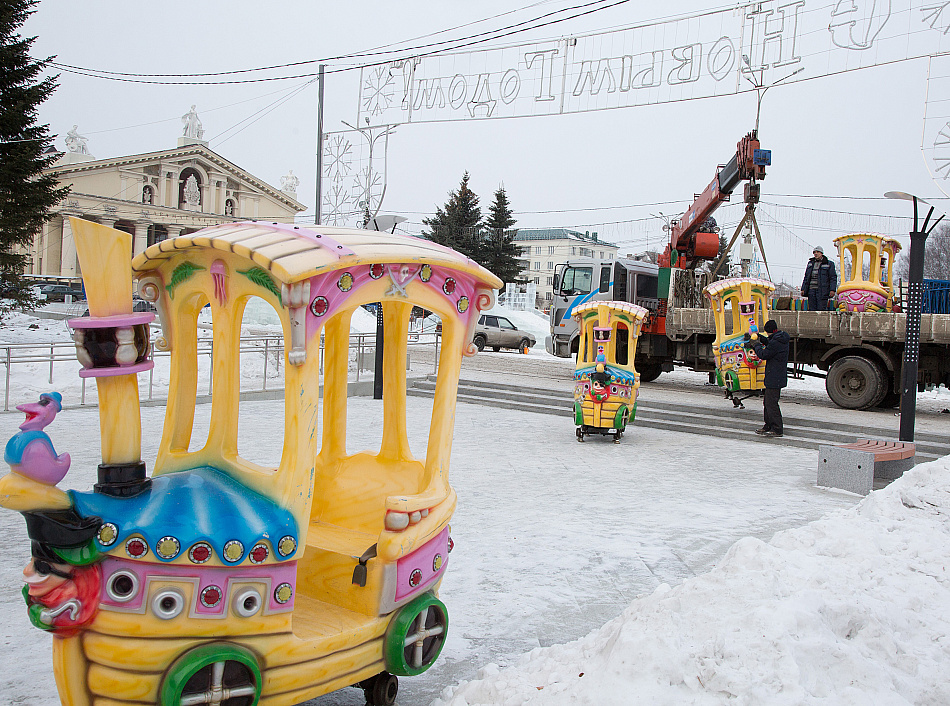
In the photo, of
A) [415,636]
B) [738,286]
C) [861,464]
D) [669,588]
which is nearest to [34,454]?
[415,636]

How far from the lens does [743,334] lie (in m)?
12.9

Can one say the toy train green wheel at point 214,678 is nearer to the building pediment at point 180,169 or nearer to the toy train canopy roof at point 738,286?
the toy train canopy roof at point 738,286

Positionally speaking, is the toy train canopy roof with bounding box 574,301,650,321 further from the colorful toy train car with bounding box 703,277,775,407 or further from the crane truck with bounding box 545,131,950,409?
the crane truck with bounding box 545,131,950,409

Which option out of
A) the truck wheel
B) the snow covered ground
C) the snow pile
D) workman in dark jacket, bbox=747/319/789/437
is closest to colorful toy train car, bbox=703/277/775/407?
workman in dark jacket, bbox=747/319/789/437

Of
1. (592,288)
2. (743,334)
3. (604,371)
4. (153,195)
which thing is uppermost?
(153,195)

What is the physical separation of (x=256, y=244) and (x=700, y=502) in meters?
6.03

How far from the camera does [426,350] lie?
81.7 ft

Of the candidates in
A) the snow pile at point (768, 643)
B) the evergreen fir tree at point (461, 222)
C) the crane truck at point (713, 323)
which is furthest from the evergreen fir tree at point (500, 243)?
→ the snow pile at point (768, 643)

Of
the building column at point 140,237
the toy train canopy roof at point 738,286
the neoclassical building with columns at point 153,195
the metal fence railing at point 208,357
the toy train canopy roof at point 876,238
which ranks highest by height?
the neoclassical building with columns at point 153,195

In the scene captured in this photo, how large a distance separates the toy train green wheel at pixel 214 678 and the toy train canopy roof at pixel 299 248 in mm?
1411

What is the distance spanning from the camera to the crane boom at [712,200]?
1506 cm

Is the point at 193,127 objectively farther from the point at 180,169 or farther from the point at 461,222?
the point at 461,222

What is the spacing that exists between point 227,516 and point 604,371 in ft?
27.8

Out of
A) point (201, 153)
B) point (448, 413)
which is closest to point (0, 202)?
point (201, 153)
